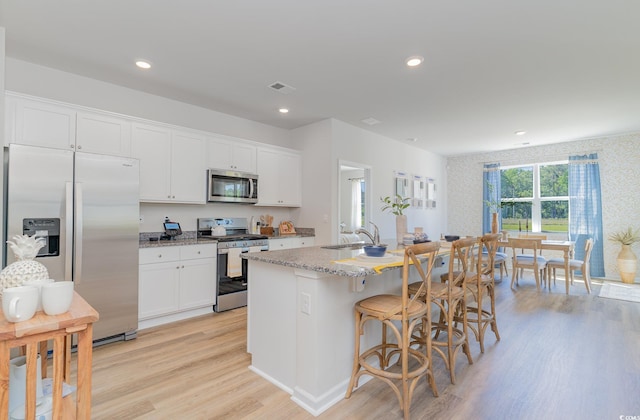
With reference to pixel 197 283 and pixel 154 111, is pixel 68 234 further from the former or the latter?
pixel 154 111

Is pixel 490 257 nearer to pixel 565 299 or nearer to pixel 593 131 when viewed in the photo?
pixel 565 299

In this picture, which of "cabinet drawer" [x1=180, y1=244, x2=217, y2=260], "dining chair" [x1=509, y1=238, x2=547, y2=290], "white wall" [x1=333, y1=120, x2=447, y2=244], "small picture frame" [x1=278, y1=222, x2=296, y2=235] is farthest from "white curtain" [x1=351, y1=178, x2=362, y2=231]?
"cabinet drawer" [x1=180, y1=244, x2=217, y2=260]

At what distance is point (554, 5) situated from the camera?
2164mm

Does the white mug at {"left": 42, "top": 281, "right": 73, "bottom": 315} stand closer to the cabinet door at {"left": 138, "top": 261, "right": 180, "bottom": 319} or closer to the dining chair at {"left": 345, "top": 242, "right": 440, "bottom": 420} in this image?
the dining chair at {"left": 345, "top": 242, "right": 440, "bottom": 420}

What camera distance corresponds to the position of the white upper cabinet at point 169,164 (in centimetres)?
348

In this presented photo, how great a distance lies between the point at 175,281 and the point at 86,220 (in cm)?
111

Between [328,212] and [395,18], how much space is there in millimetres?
2868

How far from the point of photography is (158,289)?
3.32m

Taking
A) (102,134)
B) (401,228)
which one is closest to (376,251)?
(401,228)

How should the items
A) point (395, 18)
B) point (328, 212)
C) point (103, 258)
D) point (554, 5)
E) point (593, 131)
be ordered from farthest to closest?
point (593, 131) → point (328, 212) → point (103, 258) → point (395, 18) → point (554, 5)

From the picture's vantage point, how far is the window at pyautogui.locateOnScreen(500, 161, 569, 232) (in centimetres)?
634

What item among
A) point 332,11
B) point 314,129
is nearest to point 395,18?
point 332,11

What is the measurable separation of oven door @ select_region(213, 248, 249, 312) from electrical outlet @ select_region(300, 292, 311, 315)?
6.88 ft

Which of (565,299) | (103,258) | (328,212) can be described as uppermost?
(328,212)
